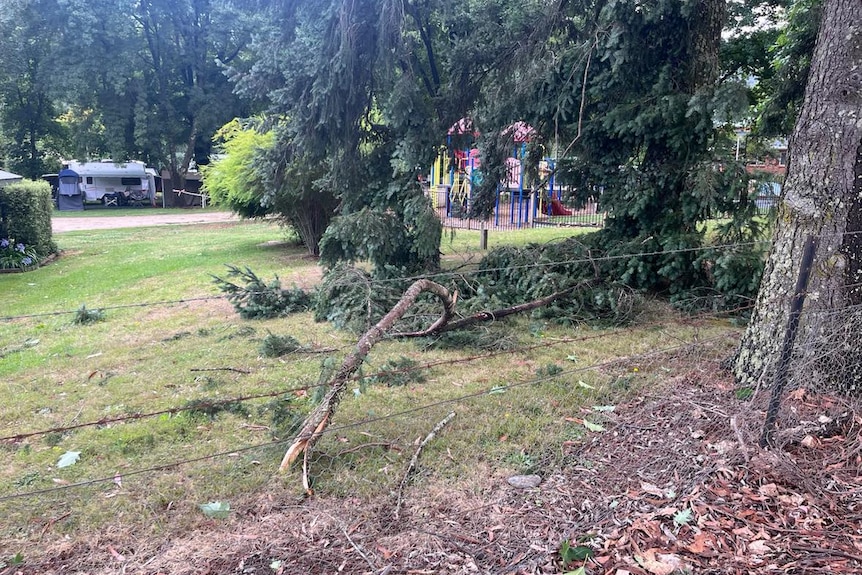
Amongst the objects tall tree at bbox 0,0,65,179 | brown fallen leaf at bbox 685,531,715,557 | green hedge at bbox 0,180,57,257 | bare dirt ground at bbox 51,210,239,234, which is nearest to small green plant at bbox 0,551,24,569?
brown fallen leaf at bbox 685,531,715,557

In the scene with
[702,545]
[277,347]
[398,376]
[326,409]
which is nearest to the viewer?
[702,545]

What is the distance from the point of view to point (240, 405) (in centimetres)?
462

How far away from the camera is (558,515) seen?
119 inches

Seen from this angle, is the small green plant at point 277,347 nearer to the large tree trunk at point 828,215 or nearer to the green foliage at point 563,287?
the green foliage at point 563,287

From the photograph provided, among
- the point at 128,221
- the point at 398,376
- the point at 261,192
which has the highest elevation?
the point at 261,192

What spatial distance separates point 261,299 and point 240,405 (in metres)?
3.45

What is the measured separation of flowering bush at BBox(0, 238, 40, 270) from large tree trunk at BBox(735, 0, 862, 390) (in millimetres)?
13471

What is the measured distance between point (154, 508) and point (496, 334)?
12.6ft

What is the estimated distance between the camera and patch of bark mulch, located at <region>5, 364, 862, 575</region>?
105 inches

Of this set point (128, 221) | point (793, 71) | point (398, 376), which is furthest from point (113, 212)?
point (793, 71)

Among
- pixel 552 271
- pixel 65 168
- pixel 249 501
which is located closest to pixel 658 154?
pixel 552 271

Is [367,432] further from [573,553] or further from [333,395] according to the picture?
[573,553]

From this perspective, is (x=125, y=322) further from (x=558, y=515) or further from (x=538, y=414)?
(x=558, y=515)

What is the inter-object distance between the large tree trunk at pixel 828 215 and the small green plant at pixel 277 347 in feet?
13.5
